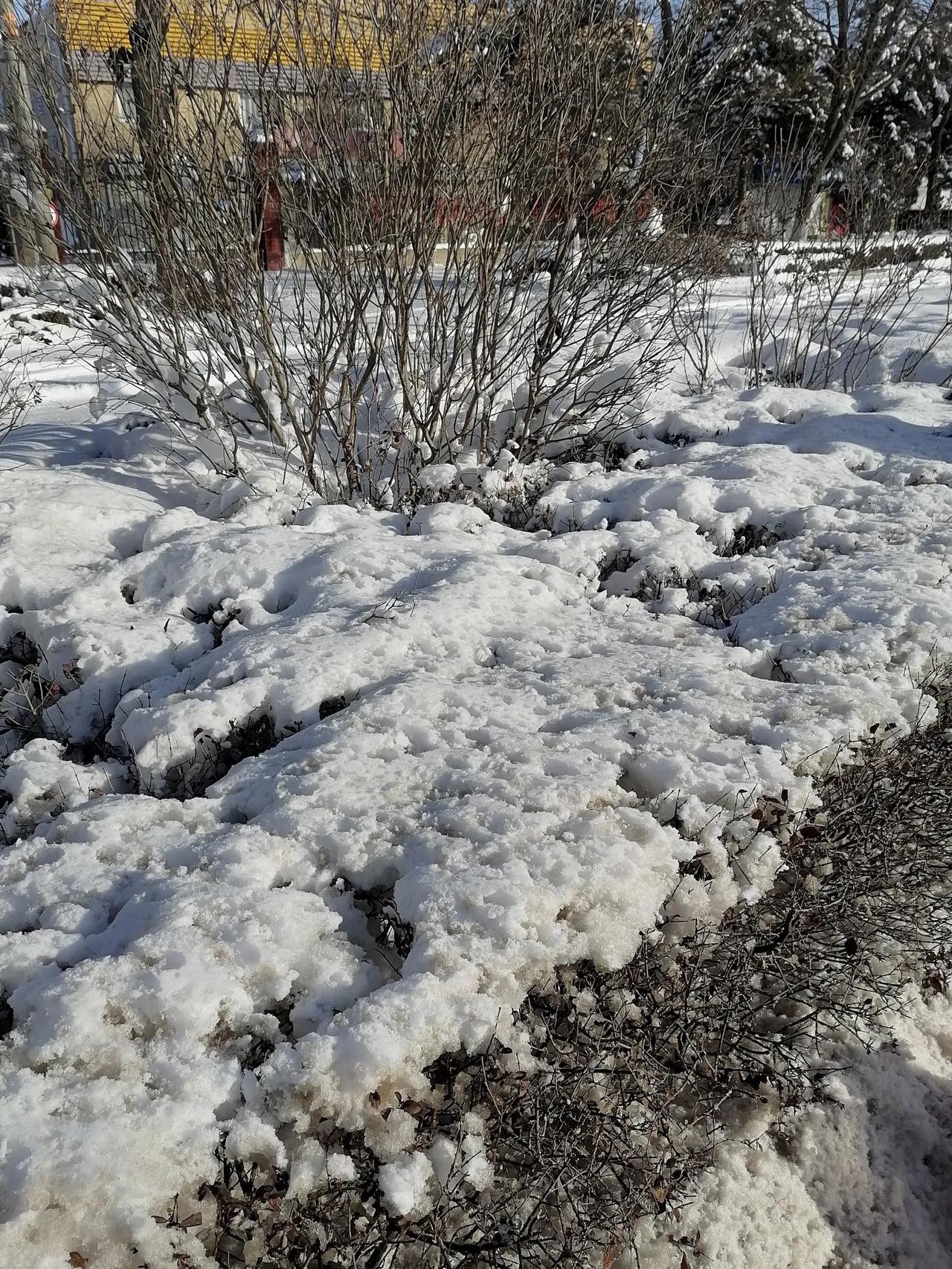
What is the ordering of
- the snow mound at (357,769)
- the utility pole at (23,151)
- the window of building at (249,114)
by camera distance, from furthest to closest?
1. the window of building at (249,114)
2. the utility pole at (23,151)
3. the snow mound at (357,769)

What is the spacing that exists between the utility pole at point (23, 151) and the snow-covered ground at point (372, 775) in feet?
4.11

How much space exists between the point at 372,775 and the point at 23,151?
3695 mm

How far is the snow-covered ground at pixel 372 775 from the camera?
1812mm

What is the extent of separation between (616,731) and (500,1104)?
3.80 ft

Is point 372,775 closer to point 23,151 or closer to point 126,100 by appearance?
point 126,100

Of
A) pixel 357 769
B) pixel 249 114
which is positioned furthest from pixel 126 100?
pixel 357 769

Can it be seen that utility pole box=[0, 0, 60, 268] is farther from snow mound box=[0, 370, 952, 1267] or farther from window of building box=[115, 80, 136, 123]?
snow mound box=[0, 370, 952, 1267]

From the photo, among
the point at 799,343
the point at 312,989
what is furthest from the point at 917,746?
the point at 799,343

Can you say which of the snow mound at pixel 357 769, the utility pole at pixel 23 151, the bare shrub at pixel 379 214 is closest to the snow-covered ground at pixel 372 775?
the snow mound at pixel 357 769

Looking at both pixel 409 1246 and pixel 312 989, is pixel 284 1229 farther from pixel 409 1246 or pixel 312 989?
pixel 312 989

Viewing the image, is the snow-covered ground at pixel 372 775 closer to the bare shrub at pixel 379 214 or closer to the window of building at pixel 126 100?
the bare shrub at pixel 379 214

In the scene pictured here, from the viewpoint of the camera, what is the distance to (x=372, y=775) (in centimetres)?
259

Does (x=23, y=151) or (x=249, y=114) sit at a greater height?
(x=249, y=114)

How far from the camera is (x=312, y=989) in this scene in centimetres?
201
